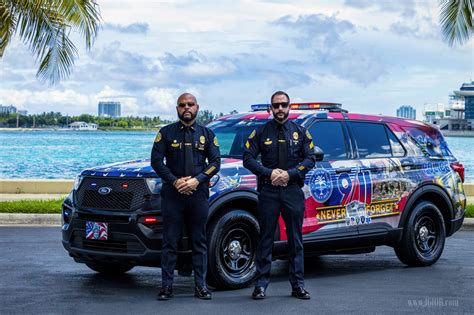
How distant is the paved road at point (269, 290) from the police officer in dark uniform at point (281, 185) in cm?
30

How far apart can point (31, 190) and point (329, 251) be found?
1303 cm

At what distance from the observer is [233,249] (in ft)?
29.5

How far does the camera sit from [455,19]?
18.4m

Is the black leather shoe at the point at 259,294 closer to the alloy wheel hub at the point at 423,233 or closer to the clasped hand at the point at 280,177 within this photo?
the clasped hand at the point at 280,177

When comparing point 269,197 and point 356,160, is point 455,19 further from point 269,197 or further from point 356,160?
point 269,197

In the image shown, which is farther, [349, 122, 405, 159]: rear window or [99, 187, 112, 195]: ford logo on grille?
[349, 122, 405, 159]: rear window

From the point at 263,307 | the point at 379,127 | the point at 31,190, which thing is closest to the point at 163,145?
the point at 263,307

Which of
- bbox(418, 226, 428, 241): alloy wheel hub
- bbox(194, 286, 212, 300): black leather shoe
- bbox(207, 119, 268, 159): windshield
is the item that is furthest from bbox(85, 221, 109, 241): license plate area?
bbox(418, 226, 428, 241): alloy wheel hub

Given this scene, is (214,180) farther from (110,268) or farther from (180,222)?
(110,268)

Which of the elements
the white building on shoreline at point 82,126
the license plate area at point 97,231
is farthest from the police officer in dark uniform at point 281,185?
the white building on shoreline at point 82,126

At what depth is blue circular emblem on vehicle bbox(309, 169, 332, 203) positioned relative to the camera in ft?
31.2

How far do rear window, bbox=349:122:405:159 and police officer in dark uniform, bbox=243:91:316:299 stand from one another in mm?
1719

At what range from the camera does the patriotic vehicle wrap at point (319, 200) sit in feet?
28.9

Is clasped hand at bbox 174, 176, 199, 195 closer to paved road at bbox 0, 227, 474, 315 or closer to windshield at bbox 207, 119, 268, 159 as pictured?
paved road at bbox 0, 227, 474, 315
